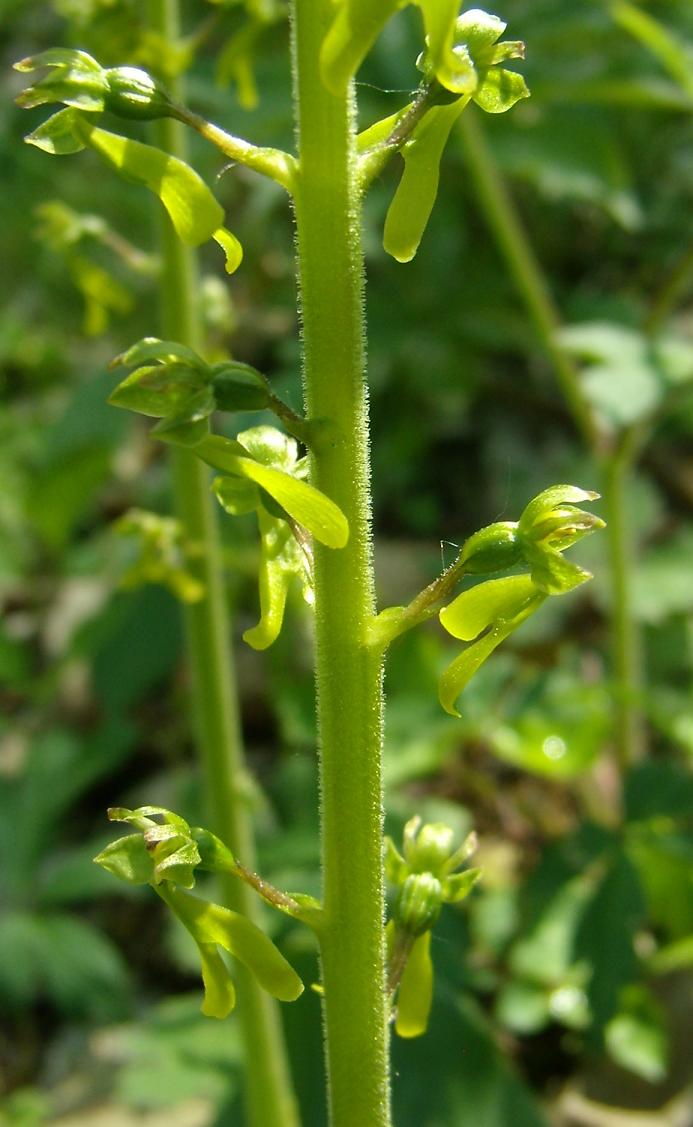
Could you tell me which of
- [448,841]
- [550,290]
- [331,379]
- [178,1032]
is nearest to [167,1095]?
[178,1032]

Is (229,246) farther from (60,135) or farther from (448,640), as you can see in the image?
(448,640)

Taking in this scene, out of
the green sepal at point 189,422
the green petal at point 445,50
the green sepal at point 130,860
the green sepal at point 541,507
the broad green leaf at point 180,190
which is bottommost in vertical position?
the green sepal at point 130,860

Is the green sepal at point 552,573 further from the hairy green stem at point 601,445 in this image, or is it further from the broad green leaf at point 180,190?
the hairy green stem at point 601,445

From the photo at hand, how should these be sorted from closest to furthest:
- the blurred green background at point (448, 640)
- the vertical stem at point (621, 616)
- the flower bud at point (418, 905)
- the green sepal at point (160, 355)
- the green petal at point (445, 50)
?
the green petal at point (445, 50), the green sepal at point (160, 355), the flower bud at point (418, 905), the blurred green background at point (448, 640), the vertical stem at point (621, 616)

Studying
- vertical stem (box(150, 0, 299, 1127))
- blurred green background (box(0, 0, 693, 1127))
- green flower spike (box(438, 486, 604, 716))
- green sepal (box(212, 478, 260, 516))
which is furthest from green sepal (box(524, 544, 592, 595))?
vertical stem (box(150, 0, 299, 1127))

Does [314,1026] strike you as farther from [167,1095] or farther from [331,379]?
[331,379]

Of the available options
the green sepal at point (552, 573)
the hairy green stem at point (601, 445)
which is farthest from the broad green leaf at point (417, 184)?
the hairy green stem at point (601, 445)
